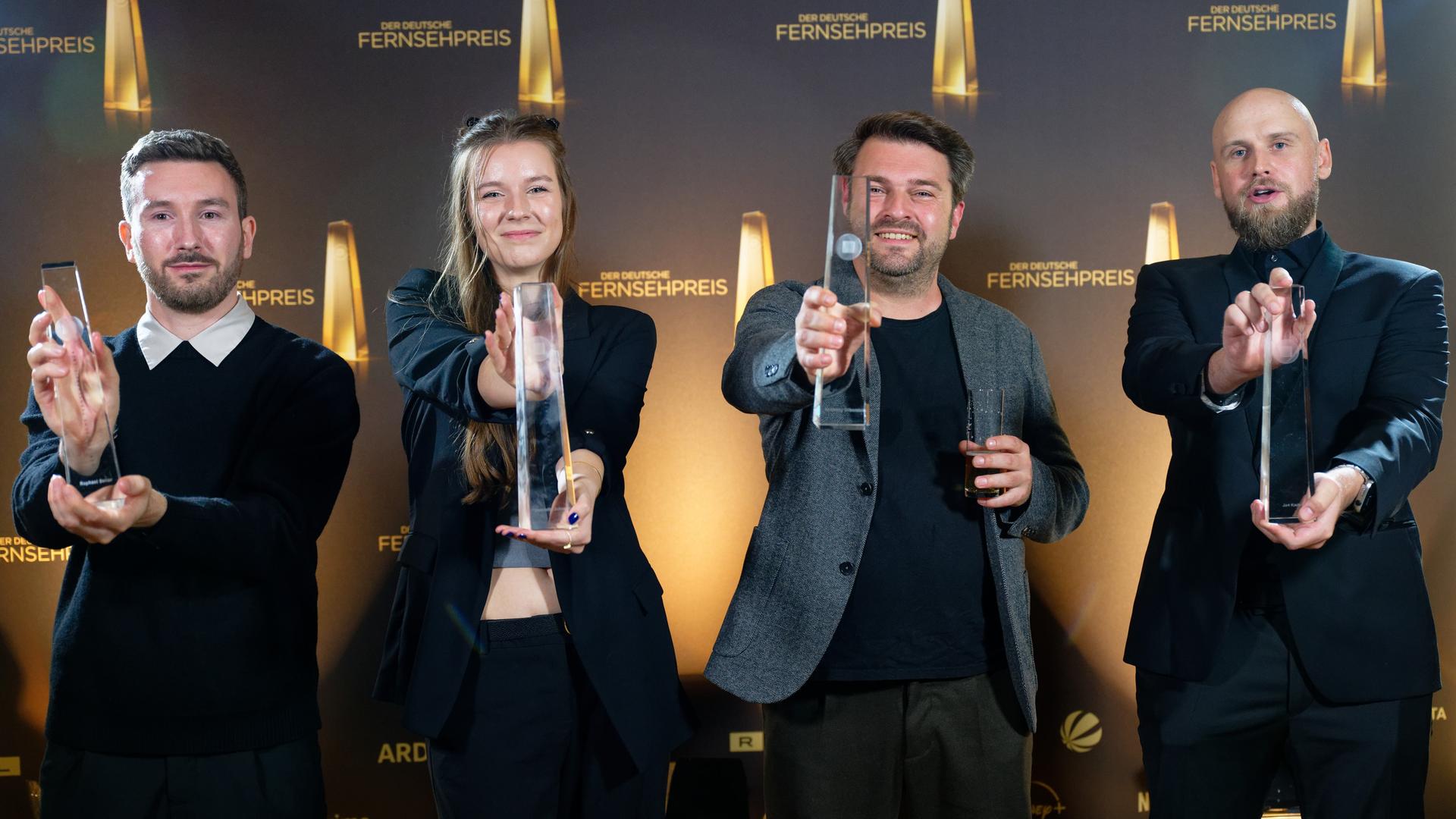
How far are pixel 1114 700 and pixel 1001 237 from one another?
146 centimetres

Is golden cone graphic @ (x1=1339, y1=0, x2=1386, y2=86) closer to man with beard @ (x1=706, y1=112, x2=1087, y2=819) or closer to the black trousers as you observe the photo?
man with beard @ (x1=706, y1=112, x2=1087, y2=819)

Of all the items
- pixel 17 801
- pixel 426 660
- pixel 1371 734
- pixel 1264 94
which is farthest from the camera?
pixel 17 801

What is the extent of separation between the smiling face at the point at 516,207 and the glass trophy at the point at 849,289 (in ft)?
1.90

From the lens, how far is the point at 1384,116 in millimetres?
3578

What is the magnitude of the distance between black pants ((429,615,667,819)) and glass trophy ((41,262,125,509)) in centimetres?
68

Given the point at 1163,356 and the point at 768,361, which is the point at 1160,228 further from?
the point at 768,361

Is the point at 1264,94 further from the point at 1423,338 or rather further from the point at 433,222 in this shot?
the point at 433,222

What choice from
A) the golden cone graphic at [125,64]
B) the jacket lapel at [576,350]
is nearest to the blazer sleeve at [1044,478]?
the jacket lapel at [576,350]

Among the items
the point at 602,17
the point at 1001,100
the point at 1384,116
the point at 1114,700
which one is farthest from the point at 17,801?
the point at 1384,116

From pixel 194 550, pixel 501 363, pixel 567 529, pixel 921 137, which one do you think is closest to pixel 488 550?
pixel 567 529

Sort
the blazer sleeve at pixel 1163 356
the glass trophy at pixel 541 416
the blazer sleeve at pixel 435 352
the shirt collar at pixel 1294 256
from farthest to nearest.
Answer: the shirt collar at pixel 1294 256, the blazer sleeve at pixel 1163 356, the blazer sleeve at pixel 435 352, the glass trophy at pixel 541 416

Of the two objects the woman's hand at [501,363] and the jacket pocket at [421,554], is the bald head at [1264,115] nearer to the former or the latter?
the woman's hand at [501,363]

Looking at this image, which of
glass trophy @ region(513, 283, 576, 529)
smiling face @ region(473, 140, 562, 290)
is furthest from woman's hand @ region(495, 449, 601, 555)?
smiling face @ region(473, 140, 562, 290)

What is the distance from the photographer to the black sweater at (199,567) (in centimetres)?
213
